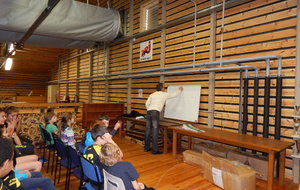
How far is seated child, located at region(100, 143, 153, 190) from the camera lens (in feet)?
6.36

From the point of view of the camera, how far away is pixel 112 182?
190cm

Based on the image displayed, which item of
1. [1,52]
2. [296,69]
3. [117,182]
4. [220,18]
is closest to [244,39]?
[220,18]

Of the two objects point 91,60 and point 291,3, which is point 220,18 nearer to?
point 291,3

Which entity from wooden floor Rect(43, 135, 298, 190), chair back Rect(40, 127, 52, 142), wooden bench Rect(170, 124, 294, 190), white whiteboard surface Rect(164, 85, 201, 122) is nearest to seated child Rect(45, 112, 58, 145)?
chair back Rect(40, 127, 52, 142)

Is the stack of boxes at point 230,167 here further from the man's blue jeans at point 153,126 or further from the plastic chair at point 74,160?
the plastic chair at point 74,160

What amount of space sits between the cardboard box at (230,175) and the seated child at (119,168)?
1.47 meters

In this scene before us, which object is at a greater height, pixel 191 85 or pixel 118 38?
pixel 118 38

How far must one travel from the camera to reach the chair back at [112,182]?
6.04ft

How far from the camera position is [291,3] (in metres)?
3.70

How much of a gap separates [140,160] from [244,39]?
127 inches

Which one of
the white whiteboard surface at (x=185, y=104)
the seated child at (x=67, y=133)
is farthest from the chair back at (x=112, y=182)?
the white whiteboard surface at (x=185, y=104)

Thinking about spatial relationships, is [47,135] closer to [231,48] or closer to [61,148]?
[61,148]

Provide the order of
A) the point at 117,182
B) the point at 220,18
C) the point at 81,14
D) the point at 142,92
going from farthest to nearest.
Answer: the point at 142,92 < the point at 81,14 < the point at 220,18 < the point at 117,182

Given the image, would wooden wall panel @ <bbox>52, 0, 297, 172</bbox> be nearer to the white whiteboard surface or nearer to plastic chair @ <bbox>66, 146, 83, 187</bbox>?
the white whiteboard surface
